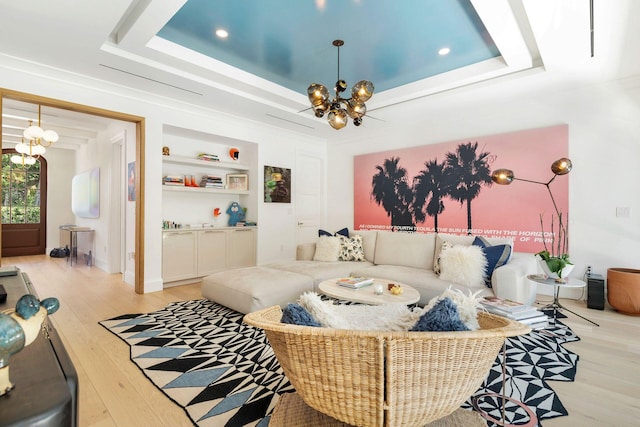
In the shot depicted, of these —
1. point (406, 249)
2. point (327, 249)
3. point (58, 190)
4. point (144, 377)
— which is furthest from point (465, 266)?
point (58, 190)

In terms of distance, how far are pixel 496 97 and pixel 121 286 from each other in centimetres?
575

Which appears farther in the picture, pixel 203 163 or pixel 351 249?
pixel 203 163

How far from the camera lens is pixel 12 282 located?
1893 mm

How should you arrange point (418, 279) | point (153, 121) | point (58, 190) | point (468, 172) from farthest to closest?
point (58, 190) → point (468, 172) → point (153, 121) → point (418, 279)

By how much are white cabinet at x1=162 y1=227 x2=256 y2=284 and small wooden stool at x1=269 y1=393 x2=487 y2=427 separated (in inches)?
136

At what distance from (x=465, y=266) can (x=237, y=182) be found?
156 inches

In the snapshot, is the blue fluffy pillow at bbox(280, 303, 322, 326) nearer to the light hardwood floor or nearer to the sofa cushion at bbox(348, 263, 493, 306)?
the light hardwood floor

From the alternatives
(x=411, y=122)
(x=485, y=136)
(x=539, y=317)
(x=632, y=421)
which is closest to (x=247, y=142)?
(x=411, y=122)

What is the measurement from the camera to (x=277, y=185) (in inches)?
227

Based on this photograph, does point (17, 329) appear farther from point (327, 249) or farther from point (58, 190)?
point (58, 190)

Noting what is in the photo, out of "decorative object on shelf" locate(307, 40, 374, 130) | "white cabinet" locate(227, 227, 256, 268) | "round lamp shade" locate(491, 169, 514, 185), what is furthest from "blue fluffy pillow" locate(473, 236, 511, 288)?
"white cabinet" locate(227, 227, 256, 268)

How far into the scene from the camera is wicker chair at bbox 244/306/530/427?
1038 millimetres

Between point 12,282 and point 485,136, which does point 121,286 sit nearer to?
point 12,282

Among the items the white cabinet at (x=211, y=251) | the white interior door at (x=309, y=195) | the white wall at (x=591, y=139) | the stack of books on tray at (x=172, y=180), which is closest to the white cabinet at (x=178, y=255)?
the white cabinet at (x=211, y=251)
